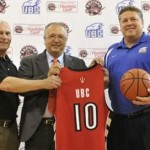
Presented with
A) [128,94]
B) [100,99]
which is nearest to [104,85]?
[100,99]

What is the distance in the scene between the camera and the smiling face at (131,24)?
2.01m

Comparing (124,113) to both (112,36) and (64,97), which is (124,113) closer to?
(64,97)

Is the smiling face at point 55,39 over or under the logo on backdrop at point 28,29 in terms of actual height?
under

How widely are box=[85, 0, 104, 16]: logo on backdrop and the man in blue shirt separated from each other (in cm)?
73

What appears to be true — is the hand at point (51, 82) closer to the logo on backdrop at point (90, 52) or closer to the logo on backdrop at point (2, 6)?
the logo on backdrop at point (90, 52)

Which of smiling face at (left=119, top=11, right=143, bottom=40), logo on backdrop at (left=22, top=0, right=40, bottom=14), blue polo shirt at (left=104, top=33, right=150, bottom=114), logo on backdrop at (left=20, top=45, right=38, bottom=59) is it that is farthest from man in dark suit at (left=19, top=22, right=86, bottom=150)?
logo on backdrop at (left=22, top=0, right=40, bottom=14)

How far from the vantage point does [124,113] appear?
1.95 meters

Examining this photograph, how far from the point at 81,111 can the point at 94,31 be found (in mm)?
1099

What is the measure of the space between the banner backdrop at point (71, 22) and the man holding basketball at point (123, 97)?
2.23ft

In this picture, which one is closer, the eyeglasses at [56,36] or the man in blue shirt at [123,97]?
the man in blue shirt at [123,97]

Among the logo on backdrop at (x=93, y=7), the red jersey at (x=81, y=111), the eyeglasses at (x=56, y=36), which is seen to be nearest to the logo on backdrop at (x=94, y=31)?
the logo on backdrop at (x=93, y=7)

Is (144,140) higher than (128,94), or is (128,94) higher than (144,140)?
(128,94)

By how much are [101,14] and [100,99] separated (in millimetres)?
1185

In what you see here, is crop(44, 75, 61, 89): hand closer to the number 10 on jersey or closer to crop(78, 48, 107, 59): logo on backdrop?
the number 10 on jersey
